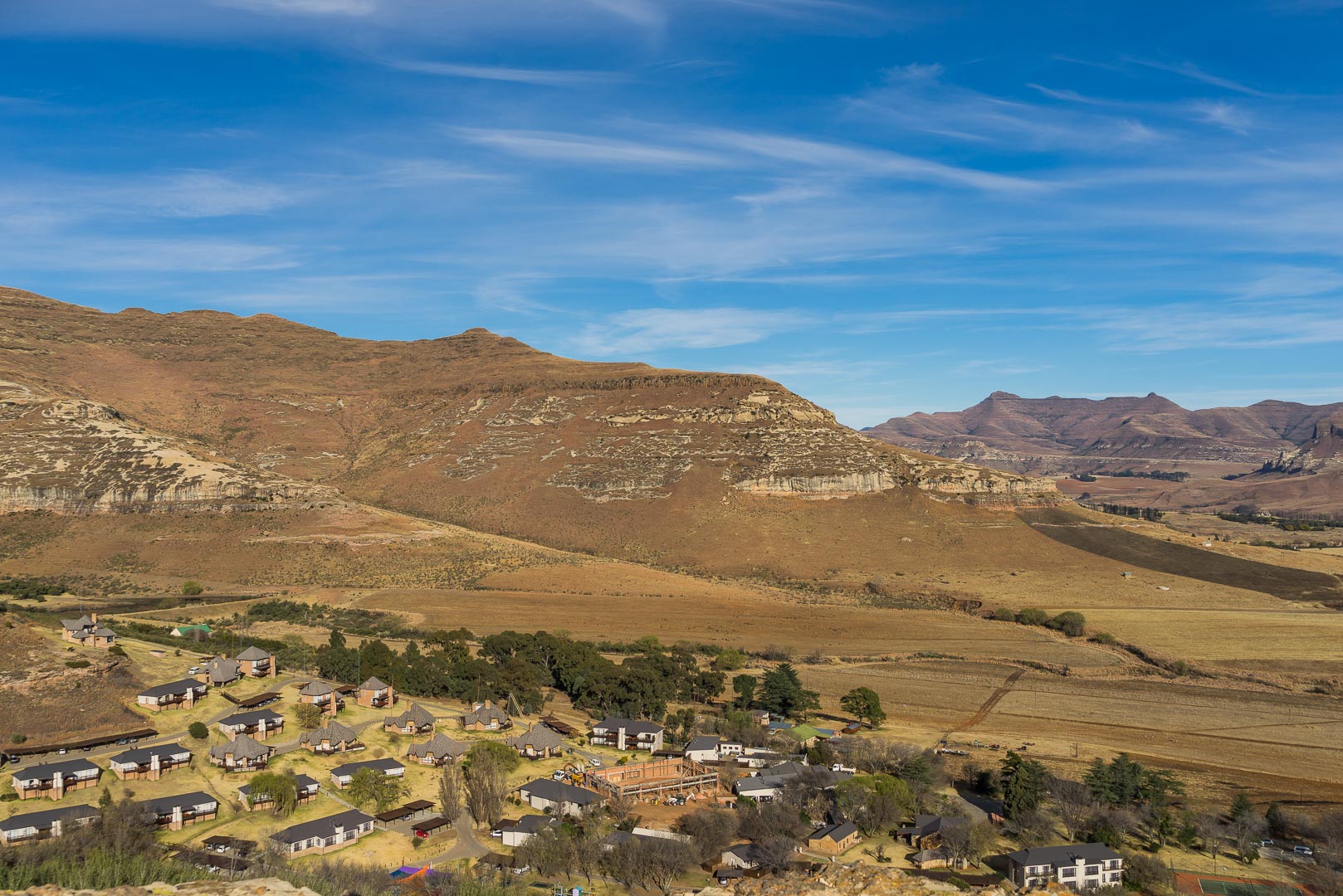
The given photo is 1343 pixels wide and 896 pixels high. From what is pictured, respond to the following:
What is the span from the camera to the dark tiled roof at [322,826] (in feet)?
114

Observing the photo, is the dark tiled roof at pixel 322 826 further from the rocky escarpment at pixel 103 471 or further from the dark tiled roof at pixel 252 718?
the rocky escarpment at pixel 103 471

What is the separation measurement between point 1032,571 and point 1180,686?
38.1 meters

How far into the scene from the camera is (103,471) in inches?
4505

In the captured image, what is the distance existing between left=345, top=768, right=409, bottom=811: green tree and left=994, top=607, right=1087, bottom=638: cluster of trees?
66.1 m

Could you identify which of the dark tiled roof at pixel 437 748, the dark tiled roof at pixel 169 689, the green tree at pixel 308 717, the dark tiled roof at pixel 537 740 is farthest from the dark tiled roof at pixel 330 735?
the dark tiled roof at pixel 537 740

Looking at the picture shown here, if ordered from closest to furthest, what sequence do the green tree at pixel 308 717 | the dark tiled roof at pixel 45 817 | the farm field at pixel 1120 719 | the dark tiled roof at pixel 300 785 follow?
A: the dark tiled roof at pixel 45 817 < the dark tiled roof at pixel 300 785 < the green tree at pixel 308 717 < the farm field at pixel 1120 719

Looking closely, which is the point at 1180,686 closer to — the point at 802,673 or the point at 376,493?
the point at 802,673

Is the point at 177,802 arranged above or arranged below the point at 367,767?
above

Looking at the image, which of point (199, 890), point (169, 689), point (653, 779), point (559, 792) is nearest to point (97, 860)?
point (199, 890)

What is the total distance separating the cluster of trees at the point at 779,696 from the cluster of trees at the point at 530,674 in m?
2.80

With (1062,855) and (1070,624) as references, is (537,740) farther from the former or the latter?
(1070,624)

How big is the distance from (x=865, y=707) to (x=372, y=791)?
31500 millimetres

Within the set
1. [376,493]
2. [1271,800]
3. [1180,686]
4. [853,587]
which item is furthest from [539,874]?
[376,493]

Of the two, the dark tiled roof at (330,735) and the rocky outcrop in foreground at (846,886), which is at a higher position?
the rocky outcrop in foreground at (846,886)
